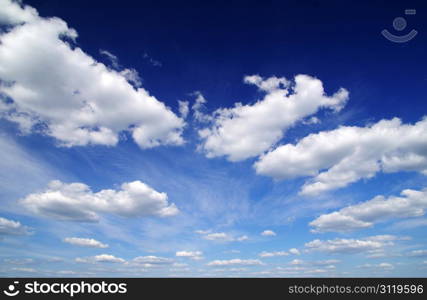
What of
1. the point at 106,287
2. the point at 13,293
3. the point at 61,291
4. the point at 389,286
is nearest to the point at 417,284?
the point at 389,286

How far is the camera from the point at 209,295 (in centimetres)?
4838

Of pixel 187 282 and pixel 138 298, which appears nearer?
pixel 138 298

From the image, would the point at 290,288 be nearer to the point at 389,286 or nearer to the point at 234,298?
the point at 234,298

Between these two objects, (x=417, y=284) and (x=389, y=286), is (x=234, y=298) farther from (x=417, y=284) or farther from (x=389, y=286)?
(x=417, y=284)

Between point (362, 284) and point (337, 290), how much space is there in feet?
16.4

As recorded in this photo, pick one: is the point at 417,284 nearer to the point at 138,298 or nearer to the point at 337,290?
the point at 337,290

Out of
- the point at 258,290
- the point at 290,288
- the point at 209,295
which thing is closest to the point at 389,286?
the point at 290,288

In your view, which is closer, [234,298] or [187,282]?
[234,298]

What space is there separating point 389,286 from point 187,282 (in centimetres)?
3445

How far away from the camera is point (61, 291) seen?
48.3 m

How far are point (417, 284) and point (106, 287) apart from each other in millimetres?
52897

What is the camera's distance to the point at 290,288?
165 feet

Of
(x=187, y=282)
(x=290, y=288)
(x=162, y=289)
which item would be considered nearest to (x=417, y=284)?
(x=290, y=288)

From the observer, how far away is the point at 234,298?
4800 centimetres
